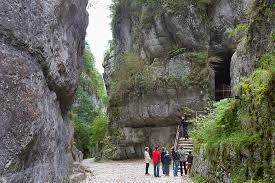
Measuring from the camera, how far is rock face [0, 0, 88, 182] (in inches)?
315

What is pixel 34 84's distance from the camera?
30.6 feet

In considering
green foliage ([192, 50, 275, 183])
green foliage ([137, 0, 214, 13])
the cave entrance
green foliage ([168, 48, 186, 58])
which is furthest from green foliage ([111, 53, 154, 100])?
green foliage ([192, 50, 275, 183])

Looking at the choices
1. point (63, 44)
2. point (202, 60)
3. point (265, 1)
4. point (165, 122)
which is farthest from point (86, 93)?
point (265, 1)

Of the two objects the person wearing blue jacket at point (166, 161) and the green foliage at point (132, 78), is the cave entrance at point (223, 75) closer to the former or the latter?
the green foliage at point (132, 78)

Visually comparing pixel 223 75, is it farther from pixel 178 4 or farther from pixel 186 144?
pixel 186 144

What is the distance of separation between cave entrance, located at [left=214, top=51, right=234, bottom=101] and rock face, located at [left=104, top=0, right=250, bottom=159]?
0.42 metres

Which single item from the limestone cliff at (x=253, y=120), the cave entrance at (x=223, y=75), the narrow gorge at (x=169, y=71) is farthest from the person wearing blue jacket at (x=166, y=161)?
the cave entrance at (x=223, y=75)

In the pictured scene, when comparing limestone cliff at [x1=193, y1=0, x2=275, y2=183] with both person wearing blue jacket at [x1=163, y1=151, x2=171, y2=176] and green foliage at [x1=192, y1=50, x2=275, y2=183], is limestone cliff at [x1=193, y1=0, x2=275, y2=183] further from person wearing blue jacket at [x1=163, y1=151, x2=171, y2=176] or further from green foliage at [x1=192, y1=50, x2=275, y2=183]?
person wearing blue jacket at [x1=163, y1=151, x2=171, y2=176]

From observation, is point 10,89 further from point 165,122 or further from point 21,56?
point 165,122

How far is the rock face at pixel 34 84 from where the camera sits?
801cm

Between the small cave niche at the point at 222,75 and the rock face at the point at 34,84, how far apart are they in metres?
18.8

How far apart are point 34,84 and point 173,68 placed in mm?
20138

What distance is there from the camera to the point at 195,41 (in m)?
28.5

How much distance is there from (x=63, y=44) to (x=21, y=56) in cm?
351
